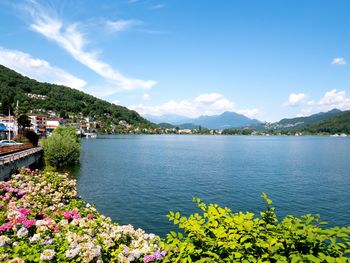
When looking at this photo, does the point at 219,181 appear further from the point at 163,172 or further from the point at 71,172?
the point at 71,172

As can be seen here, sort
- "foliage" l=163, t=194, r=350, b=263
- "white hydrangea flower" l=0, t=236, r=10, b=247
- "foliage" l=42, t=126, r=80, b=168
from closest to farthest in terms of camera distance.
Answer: "foliage" l=163, t=194, r=350, b=263 → "white hydrangea flower" l=0, t=236, r=10, b=247 → "foliage" l=42, t=126, r=80, b=168

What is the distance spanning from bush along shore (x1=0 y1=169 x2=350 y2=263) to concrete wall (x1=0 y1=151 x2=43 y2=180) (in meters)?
22.4

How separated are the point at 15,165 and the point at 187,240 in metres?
37.7

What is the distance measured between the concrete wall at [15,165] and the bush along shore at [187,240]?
2242 centimetres

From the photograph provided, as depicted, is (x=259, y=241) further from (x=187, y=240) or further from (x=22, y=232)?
(x=22, y=232)

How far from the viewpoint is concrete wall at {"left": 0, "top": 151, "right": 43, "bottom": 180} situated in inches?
1272

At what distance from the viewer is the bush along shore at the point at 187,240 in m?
5.61

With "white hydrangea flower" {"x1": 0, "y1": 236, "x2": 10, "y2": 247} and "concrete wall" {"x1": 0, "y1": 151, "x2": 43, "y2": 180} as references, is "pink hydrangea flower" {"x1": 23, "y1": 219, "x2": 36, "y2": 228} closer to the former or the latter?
"white hydrangea flower" {"x1": 0, "y1": 236, "x2": 10, "y2": 247}

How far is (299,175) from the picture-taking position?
5647 centimetres

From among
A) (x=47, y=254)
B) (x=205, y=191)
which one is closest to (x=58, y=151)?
(x=205, y=191)

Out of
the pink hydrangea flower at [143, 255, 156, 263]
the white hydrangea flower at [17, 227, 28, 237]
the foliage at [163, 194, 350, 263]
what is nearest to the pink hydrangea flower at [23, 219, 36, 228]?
the white hydrangea flower at [17, 227, 28, 237]

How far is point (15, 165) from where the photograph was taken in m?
37.8

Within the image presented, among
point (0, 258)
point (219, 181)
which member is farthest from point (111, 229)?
point (219, 181)

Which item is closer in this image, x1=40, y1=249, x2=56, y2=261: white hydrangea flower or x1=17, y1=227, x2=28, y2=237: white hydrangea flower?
x1=40, y1=249, x2=56, y2=261: white hydrangea flower
